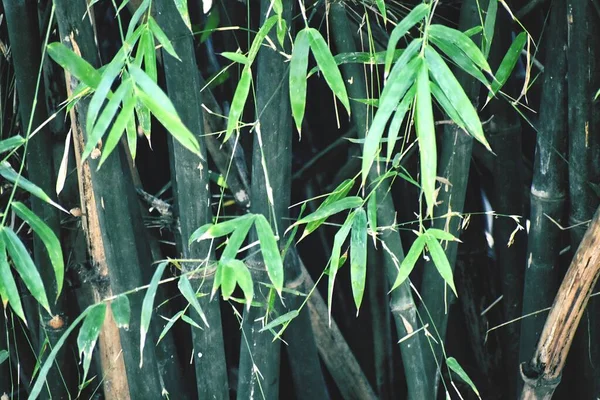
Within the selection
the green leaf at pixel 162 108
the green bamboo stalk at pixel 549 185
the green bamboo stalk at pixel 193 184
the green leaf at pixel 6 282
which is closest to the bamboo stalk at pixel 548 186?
the green bamboo stalk at pixel 549 185

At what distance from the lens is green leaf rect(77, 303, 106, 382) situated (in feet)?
2.54

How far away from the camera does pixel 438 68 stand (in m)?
0.68

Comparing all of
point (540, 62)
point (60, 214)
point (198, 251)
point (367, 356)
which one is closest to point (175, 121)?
point (198, 251)

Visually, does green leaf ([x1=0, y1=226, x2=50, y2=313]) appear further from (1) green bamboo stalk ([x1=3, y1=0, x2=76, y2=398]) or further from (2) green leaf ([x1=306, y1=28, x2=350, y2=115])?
(2) green leaf ([x1=306, y1=28, x2=350, y2=115])

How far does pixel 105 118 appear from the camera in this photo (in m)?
0.66

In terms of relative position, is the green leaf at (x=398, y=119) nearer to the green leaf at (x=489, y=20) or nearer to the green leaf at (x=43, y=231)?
the green leaf at (x=489, y=20)

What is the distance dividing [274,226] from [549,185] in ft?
1.13

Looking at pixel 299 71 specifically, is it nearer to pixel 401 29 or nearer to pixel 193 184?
pixel 401 29

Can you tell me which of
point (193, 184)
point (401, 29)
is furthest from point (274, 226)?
point (401, 29)

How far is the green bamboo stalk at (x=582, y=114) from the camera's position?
91cm

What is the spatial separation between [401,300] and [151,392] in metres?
0.32

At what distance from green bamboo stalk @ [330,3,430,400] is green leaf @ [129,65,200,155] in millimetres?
296

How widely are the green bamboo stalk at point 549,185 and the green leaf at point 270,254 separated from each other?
398mm

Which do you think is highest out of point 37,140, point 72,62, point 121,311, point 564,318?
point 72,62
